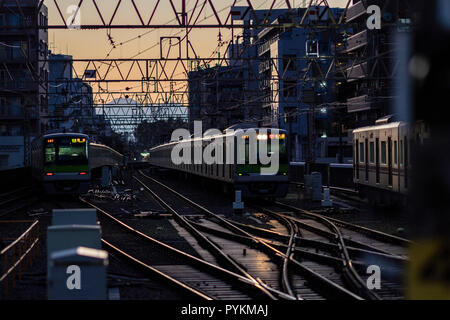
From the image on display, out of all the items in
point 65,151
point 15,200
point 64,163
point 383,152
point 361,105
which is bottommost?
point 15,200

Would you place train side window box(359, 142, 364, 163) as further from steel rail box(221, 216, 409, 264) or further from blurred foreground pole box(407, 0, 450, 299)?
blurred foreground pole box(407, 0, 450, 299)

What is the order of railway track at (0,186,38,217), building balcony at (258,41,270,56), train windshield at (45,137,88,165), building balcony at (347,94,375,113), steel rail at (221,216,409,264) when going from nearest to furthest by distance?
steel rail at (221,216,409,264)
railway track at (0,186,38,217)
train windshield at (45,137,88,165)
building balcony at (347,94,375,113)
building balcony at (258,41,270,56)

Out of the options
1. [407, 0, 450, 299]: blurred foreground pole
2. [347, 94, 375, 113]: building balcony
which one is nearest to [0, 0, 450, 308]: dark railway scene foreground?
[407, 0, 450, 299]: blurred foreground pole

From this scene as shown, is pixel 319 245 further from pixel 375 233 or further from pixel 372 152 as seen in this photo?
pixel 372 152

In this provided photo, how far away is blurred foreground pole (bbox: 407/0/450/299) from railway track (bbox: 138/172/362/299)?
21.9ft

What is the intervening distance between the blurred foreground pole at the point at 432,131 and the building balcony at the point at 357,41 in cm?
5817

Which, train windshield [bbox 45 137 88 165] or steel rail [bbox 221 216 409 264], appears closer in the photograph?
steel rail [bbox 221 216 409 264]

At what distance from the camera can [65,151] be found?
34156mm

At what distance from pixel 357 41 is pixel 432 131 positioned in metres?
60.9

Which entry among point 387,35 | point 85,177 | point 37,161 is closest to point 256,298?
point 85,177

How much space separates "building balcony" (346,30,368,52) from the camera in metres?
61.2

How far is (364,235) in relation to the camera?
18516 millimetres

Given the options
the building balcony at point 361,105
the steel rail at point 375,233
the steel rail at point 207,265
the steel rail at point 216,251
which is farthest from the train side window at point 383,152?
the building balcony at point 361,105

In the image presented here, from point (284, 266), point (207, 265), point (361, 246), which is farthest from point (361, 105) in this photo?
point (284, 266)
